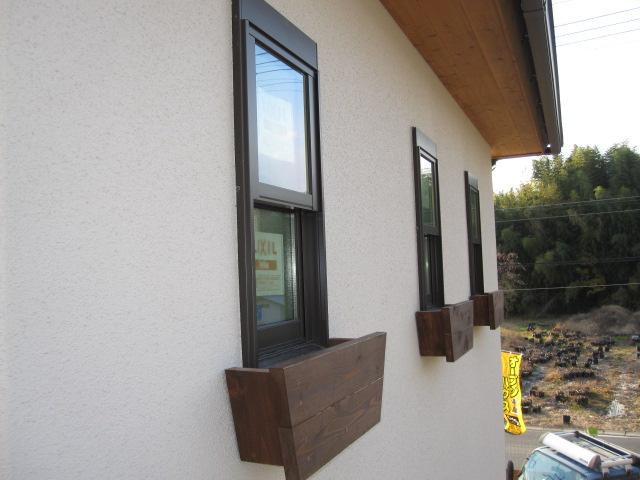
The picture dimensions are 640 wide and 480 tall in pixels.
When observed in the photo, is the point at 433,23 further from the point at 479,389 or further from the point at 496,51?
the point at 479,389

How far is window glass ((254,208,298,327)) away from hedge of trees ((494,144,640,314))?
30.8 metres

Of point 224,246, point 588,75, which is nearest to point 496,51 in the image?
point 224,246

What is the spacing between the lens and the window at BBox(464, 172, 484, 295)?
4.69m

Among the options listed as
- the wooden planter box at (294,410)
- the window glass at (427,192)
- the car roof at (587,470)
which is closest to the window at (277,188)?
the wooden planter box at (294,410)

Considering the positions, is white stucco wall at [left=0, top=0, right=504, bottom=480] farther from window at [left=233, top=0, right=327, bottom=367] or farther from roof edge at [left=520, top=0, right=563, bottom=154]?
roof edge at [left=520, top=0, right=563, bottom=154]

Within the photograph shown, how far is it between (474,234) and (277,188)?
3869 mm

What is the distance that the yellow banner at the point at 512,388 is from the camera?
295 inches

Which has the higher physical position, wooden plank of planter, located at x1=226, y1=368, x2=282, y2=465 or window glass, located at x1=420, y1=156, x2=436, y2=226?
window glass, located at x1=420, y1=156, x2=436, y2=226

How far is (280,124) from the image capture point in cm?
174

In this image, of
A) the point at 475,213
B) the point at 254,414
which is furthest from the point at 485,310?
the point at 254,414

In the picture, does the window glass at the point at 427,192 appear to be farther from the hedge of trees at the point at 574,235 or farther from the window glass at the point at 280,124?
the hedge of trees at the point at 574,235

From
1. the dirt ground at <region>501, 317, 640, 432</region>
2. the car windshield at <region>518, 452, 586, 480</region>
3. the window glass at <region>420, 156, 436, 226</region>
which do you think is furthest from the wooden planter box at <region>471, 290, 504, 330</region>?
the dirt ground at <region>501, 317, 640, 432</region>

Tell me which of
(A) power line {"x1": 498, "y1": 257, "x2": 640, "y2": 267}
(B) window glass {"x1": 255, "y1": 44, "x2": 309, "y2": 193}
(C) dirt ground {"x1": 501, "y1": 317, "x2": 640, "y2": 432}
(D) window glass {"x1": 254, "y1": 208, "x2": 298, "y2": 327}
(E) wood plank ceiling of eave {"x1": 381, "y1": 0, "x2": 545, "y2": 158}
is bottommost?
(C) dirt ground {"x1": 501, "y1": 317, "x2": 640, "y2": 432}

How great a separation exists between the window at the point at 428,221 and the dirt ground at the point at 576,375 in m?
14.4
